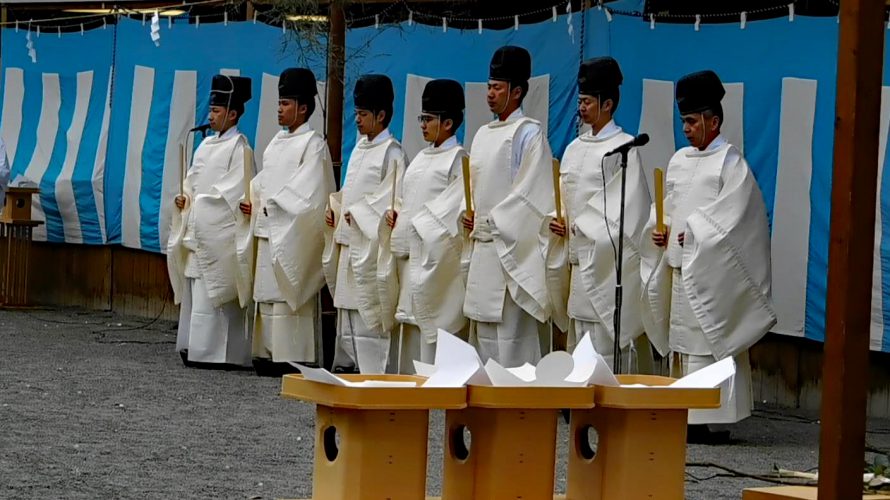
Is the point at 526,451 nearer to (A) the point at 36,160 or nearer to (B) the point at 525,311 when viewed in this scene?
(B) the point at 525,311

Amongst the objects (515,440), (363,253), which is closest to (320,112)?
(363,253)

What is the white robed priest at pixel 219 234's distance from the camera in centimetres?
1176

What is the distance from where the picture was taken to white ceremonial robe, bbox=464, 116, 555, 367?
9.59 metres

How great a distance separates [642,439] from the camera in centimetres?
535

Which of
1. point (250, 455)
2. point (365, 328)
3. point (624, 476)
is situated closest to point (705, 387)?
point (624, 476)

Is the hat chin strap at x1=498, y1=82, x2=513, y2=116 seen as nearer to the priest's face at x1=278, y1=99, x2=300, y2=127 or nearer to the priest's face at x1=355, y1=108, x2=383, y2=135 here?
the priest's face at x1=355, y1=108, x2=383, y2=135

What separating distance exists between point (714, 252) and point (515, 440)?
3545 mm

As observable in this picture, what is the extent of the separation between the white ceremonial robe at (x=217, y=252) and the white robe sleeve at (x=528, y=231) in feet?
8.63

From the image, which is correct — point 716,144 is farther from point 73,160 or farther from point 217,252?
point 73,160

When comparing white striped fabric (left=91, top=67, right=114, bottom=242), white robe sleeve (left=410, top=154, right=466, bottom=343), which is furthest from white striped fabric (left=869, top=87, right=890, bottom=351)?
white striped fabric (left=91, top=67, right=114, bottom=242)

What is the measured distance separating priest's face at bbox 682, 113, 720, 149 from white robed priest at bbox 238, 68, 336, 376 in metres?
3.29

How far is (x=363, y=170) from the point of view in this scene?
11.0 m

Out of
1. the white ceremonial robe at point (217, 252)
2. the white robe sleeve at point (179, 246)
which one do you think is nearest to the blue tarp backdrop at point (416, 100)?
the white ceremonial robe at point (217, 252)

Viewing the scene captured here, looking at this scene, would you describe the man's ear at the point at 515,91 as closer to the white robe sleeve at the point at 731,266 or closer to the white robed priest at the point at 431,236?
the white robed priest at the point at 431,236
